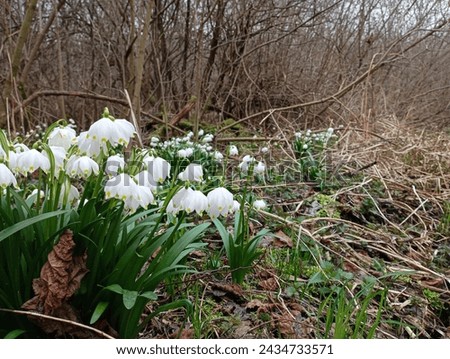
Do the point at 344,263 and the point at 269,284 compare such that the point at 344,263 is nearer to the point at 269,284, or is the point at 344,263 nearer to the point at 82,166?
the point at 269,284

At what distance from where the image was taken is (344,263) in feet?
8.66

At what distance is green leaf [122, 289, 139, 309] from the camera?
1.46 meters

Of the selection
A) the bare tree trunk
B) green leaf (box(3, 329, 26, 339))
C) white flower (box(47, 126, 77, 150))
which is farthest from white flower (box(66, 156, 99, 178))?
the bare tree trunk

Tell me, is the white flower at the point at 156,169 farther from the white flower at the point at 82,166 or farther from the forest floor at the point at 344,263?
the forest floor at the point at 344,263

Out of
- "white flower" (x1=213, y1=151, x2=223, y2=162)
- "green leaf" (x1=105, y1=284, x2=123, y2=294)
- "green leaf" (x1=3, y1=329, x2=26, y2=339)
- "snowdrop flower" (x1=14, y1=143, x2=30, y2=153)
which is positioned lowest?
"green leaf" (x1=3, y1=329, x2=26, y2=339)

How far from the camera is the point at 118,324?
171cm

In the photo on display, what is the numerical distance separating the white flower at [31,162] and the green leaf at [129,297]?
0.54m

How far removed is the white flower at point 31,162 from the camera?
62.9 inches

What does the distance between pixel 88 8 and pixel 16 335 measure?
6192 mm

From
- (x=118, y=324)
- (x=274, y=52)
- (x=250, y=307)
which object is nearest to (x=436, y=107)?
(x=274, y=52)

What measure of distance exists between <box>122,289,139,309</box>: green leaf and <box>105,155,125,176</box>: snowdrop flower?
43 cm

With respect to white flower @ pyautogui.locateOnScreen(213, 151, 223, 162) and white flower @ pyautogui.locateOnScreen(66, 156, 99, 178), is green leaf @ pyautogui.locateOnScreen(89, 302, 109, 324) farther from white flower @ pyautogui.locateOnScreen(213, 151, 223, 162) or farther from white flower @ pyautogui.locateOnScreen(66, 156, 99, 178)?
white flower @ pyautogui.locateOnScreen(213, 151, 223, 162)

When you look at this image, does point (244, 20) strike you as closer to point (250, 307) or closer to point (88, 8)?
point (88, 8)
